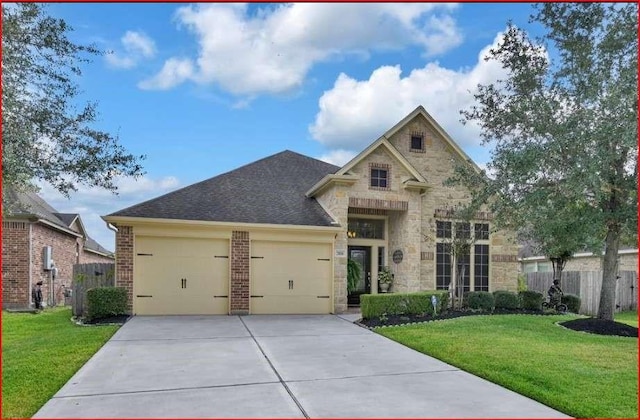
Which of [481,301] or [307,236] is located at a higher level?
[307,236]

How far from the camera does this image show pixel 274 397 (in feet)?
17.1

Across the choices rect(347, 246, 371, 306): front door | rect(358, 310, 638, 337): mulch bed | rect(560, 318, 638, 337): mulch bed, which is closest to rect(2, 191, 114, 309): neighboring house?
rect(347, 246, 371, 306): front door

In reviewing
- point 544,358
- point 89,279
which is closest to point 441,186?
point 544,358

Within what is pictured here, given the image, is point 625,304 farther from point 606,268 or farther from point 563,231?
point 563,231

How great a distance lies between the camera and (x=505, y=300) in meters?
14.0

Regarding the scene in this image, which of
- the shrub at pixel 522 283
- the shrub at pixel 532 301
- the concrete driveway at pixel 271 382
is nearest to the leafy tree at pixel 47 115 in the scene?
the concrete driveway at pixel 271 382

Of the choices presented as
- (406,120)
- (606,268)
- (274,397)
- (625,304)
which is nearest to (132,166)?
(274,397)

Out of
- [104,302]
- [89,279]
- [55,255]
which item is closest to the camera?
[104,302]

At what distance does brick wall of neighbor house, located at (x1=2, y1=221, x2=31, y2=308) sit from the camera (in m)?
16.3

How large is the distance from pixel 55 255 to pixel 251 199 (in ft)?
36.4

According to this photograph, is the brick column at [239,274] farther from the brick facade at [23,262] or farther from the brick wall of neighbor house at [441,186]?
the brick facade at [23,262]

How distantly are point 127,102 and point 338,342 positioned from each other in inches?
309

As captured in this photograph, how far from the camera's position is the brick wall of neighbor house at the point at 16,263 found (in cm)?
1634

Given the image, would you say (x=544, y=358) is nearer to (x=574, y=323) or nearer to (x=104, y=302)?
(x=574, y=323)
